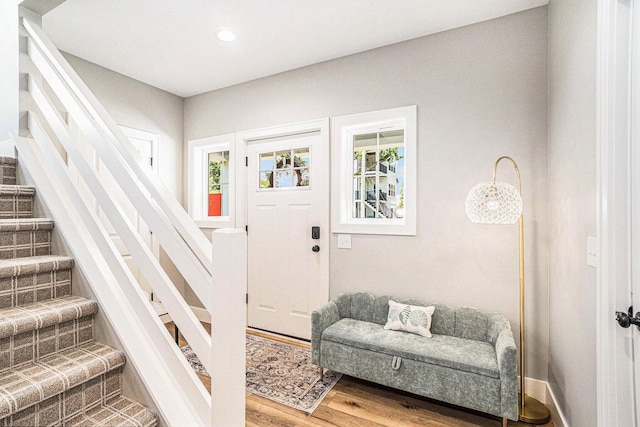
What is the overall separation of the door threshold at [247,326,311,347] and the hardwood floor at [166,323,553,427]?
0.86 m

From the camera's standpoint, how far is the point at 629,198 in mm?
1179

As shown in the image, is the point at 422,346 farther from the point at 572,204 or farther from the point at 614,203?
the point at 614,203

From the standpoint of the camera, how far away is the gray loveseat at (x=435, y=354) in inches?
70.2

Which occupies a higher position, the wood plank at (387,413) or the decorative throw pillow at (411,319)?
the decorative throw pillow at (411,319)

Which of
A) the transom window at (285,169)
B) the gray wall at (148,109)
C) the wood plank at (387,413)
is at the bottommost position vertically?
the wood plank at (387,413)

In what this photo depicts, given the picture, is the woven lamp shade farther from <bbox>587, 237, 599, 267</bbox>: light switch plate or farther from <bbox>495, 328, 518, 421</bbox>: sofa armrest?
<bbox>495, 328, 518, 421</bbox>: sofa armrest

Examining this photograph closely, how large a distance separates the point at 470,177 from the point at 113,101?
134 inches

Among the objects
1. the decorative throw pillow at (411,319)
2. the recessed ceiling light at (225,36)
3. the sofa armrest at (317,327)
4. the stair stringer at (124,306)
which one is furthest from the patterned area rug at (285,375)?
the recessed ceiling light at (225,36)

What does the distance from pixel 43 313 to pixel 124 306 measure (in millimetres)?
243

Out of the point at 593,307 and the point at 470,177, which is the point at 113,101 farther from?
the point at 593,307

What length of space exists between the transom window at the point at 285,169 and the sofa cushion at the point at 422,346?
1.47 metres

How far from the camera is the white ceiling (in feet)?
7.19

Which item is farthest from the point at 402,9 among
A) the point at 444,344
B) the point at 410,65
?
the point at 444,344

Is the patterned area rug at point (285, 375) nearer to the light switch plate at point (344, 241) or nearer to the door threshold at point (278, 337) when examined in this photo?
the door threshold at point (278, 337)
